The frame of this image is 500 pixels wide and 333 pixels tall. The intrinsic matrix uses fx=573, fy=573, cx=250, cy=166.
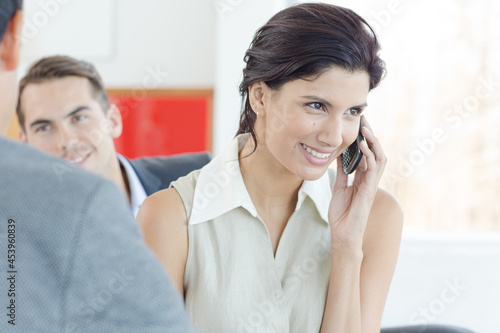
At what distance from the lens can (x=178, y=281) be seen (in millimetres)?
1487

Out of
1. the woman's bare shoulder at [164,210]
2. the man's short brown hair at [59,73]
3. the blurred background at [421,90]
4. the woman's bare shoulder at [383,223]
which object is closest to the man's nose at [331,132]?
the woman's bare shoulder at [383,223]

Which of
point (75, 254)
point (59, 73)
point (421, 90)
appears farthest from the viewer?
point (421, 90)

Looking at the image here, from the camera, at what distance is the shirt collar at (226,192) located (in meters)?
1.54

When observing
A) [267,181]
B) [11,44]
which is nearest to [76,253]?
[11,44]

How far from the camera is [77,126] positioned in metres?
2.28

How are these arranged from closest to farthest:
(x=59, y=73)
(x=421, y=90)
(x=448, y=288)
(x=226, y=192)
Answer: (x=226, y=192), (x=448, y=288), (x=59, y=73), (x=421, y=90)

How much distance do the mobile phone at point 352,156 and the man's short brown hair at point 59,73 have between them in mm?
1203

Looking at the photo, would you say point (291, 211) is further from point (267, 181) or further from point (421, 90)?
point (421, 90)

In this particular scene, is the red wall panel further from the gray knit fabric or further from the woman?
the gray knit fabric

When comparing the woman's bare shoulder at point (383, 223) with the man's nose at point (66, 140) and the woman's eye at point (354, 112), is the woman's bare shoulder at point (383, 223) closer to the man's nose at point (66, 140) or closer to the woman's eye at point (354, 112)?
the woman's eye at point (354, 112)

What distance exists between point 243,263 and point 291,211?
0.75 feet

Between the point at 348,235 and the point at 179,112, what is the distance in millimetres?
2745

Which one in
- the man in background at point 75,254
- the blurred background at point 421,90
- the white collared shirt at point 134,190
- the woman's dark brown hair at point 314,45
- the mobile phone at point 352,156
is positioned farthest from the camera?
the blurred background at point 421,90

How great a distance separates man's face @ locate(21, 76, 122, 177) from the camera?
225cm
